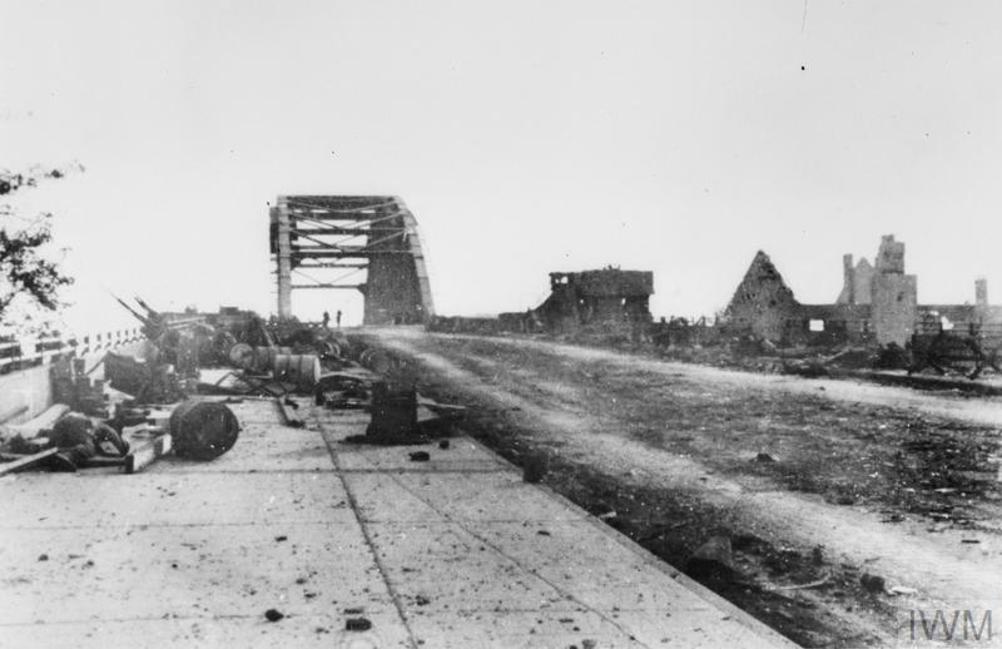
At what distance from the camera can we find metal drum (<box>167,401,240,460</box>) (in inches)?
332

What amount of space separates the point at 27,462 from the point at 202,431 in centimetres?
148

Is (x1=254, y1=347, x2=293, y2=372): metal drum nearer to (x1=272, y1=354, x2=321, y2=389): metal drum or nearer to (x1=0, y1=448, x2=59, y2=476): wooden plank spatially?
(x1=272, y1=354, x2=321, y2=389): metal drum

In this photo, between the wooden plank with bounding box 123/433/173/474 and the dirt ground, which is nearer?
the dirt ground

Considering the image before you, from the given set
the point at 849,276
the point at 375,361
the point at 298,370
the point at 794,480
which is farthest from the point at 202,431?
the point at 849,276

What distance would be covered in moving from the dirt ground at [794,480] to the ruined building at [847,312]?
41.0ft

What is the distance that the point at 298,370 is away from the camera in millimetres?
15961

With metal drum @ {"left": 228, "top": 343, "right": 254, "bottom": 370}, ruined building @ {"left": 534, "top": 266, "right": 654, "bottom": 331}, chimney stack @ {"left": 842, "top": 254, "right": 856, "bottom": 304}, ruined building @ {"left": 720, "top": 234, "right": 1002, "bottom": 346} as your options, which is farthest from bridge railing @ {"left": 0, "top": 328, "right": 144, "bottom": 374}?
chimney stack @ {"left": 842, "top": 254, "right": 856, "bottom": 304}

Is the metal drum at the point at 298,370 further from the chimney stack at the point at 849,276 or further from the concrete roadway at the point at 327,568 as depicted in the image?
the chimney stack at the point at 849,276

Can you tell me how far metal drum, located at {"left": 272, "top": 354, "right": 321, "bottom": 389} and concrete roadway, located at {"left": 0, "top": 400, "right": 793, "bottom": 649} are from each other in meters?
7.95

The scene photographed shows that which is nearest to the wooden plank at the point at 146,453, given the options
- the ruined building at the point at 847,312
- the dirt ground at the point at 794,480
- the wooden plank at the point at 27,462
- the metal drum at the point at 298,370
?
the wooden plank at the point at 27,462

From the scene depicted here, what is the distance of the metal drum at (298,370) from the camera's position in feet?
51.9

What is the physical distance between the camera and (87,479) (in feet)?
24.2

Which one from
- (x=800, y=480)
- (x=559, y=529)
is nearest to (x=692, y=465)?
(x=800, y=480)

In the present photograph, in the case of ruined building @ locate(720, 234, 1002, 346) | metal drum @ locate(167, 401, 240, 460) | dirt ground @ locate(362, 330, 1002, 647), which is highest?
ruined building @ locate(720, 234, 1002, 346)
